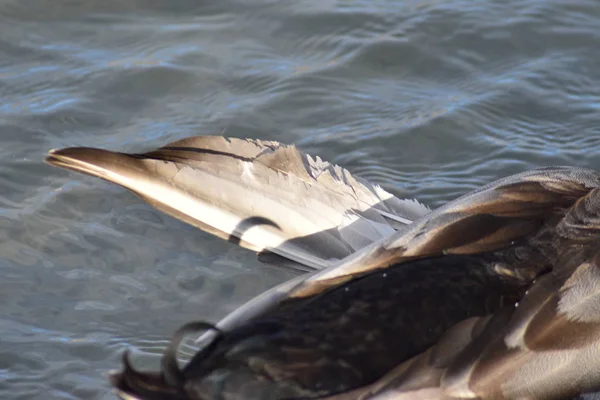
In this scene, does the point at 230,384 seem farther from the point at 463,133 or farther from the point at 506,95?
the point at 506,95

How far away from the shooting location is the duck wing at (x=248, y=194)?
3871 mm

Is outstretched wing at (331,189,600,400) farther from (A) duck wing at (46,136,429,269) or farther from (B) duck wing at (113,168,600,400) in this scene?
(A) duck wing at (46,136,429,269)

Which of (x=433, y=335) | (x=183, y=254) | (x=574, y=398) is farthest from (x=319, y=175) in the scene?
(x=574, y=398)

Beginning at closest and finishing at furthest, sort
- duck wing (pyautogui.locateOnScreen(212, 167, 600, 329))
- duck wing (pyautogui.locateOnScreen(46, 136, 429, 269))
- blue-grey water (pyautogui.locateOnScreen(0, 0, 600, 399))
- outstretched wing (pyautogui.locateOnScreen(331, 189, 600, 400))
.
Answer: outstretched wing (pyautogui.locateOnScreen(331, 189, 600, 400)) → duck wing (pyautogui.locateOnScreen(212, 167, 600, 329)) → duck wing (pyautogui.locateOnScreen(46, 136, 429, 269)) → blue-grey water (pyautogui.locateOnScreen(0, 0, 600, 399))

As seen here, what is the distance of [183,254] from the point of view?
16.0 feet

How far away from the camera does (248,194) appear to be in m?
4.00

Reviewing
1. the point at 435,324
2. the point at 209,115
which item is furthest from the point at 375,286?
the point at 209,115

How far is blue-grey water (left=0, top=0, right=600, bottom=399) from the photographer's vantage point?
448 cm

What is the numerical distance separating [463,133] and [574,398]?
3.20 metres

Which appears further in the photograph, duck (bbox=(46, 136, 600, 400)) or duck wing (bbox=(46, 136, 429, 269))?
duck wing (bbox=(46, 136, 429, 269))

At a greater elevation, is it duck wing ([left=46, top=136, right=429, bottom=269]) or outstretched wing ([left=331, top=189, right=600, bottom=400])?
duck wing ([left=46, top=136, right=429, bottom=269])

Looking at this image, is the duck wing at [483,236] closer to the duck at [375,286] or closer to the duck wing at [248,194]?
the duck at [375,286]

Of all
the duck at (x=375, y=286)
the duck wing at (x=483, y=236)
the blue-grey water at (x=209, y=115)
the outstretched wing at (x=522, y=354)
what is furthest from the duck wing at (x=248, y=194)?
the outstretched wing at (x=522, y=354)

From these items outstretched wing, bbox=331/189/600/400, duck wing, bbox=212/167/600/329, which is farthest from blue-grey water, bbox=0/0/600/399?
outstretched wing, bbox=331/189/600/400
